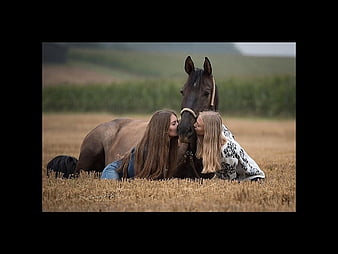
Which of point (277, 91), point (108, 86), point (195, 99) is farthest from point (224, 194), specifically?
point (108, 86)

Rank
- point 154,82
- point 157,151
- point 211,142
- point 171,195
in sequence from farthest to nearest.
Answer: point 154,82 → point 157,151 → point 211,142 → point 171,195

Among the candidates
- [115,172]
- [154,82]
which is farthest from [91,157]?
[154,82]

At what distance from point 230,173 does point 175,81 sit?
20280 millimetres

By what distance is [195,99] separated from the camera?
6434 millimetres

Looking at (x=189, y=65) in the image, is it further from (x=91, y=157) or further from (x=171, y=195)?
(x=91, y=157)

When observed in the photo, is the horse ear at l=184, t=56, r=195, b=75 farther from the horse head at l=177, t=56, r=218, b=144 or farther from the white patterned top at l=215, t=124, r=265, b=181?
the white patterned top at l=215, t=124, r=265, b=181

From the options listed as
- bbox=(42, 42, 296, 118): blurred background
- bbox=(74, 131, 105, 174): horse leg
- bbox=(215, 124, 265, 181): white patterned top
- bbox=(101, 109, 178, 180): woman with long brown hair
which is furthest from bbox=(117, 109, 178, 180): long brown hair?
bbox=(42, 42, 296, 118): blurred background

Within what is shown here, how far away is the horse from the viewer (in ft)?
20.5

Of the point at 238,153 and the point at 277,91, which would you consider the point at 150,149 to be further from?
the point at 277,91

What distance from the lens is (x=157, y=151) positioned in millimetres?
6176

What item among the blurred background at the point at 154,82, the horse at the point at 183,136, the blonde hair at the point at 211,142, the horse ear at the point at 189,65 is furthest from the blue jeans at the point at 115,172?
the blurred background at the point at 154,82

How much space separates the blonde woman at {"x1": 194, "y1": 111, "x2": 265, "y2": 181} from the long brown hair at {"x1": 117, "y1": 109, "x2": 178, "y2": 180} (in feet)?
1.16

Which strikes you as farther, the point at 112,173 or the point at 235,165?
the point at 112,173

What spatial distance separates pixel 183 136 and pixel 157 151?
1.24ft
